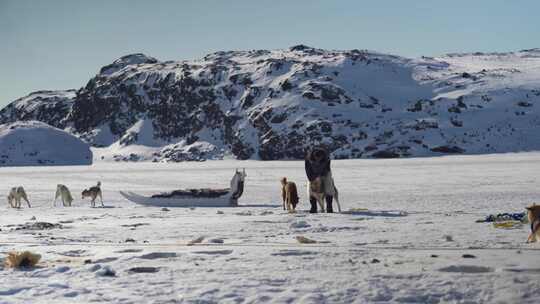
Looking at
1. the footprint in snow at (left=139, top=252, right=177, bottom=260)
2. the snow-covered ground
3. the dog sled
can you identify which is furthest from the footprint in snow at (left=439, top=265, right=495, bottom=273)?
the dog sled

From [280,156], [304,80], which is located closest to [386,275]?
[280,156]

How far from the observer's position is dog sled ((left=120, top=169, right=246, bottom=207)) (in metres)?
28.9

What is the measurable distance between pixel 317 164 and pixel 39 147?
147 meters

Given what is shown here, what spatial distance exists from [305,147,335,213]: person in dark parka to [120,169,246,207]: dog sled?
7.02 metres

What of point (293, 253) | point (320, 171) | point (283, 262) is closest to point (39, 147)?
point (320, 171)

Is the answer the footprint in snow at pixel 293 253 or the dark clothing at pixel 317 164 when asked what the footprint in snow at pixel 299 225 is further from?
the footprint in snow at pixel 293 253

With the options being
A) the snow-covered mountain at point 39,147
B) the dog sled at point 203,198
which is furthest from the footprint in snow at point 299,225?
the snow-covered mountain at point 39,147

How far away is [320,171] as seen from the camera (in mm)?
22297

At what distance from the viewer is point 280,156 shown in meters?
153

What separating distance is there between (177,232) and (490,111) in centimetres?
14380

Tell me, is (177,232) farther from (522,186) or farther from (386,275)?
(522,186)

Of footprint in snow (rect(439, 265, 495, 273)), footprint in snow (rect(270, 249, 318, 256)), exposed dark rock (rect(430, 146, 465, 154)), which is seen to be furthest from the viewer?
exposed dark rock (rect(430, 146, 465, 154))

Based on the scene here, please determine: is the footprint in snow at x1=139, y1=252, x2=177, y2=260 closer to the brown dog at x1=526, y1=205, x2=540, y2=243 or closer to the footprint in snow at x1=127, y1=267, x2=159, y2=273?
the footprint in snow at x1=127, y1=267, x2=159, y2=273

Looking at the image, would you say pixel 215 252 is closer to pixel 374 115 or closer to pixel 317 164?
pixel 317 164
